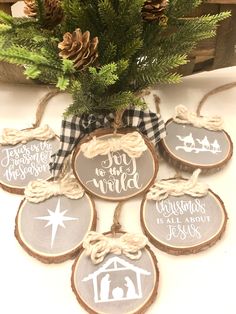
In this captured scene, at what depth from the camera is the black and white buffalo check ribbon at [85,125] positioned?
2.70ft

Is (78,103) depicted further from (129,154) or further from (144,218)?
(144,218)

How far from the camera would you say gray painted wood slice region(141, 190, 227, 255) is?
751 millimetres

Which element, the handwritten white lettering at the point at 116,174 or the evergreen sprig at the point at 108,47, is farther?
the handwritten white lettering at the point at 116,174

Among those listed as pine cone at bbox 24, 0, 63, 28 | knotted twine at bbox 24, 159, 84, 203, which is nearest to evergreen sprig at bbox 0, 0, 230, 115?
pine cone at bbox 24, 0, 63, 28

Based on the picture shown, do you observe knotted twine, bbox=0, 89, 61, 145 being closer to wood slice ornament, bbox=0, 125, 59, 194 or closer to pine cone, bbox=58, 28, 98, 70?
wood slice ornament, bbox=0, 125, 59, 194

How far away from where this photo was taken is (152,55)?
0.77m

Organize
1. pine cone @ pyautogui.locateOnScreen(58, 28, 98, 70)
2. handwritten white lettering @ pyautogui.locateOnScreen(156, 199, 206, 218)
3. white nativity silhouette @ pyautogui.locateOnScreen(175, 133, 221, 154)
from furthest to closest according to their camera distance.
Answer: white nativity silhouette @ pyautogui.locateOnScreen(175, 133, 221, 154) → handwritten white lettering @ pyautogui.locateOnScreen(156, 199, 206, 218) → pine cone @ pyautogui.locateOnScreen(58, 28, 98, 70)

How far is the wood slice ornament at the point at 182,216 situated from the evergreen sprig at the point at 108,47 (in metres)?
0.18

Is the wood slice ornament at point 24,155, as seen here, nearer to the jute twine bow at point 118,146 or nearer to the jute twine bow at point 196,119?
the jute twine bow at point 118,146

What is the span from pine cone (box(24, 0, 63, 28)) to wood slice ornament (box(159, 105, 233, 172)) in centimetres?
32

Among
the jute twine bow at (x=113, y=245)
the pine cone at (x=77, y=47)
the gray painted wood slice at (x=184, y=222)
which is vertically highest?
the pine cone at (x=77, y=47)

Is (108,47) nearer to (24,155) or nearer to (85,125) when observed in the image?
(85,125)

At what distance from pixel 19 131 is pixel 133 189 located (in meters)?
0.28

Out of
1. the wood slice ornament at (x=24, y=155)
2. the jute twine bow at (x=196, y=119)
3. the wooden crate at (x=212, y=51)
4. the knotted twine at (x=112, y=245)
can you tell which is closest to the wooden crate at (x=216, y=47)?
the wooden crate at (x=212, y=51)
